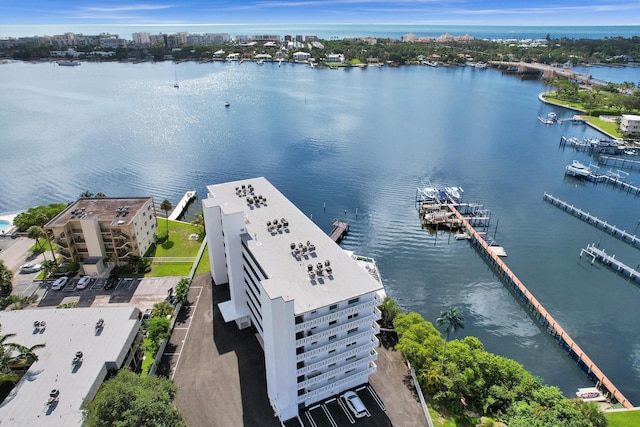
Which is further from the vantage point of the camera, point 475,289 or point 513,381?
point 475,289

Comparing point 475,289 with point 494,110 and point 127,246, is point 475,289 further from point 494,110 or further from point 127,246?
point 494,110

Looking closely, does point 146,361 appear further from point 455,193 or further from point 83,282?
point 455,193

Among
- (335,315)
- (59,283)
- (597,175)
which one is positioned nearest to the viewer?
(335,315)

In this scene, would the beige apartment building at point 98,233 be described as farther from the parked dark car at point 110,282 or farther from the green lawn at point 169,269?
the green lawn at point 169,269

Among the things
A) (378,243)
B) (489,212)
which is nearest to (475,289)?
(378,243)

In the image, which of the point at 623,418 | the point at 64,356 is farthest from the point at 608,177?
the point at 64,356

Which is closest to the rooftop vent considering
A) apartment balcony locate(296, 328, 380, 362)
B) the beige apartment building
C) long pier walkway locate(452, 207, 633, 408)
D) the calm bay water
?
apartment balcony locate(296, 328, 380, 362)
